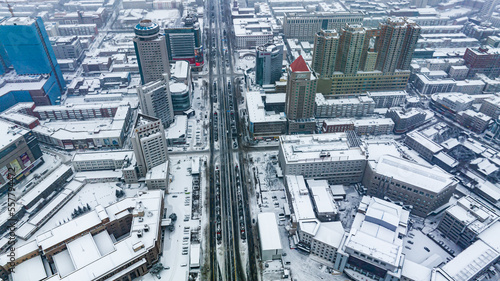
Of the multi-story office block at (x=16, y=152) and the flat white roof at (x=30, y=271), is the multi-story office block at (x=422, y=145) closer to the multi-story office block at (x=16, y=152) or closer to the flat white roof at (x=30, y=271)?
the flat white roof at (x=30, y=271)

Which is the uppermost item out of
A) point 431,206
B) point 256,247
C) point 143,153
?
point 143,153

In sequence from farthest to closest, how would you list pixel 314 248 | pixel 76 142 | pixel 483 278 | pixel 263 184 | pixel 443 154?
pixel 76 142
pixel 443 154
pixel 263 184
pixel 314 248
pixel 483 278

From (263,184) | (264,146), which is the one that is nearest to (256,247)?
(263,184)

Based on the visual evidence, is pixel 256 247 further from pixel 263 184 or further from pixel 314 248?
pixel 263 184

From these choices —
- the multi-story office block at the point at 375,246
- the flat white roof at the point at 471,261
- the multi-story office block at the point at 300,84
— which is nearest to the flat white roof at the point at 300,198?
the multi-story office block at the point at 375,246

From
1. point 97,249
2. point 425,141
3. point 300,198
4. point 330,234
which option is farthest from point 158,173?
point 425,141

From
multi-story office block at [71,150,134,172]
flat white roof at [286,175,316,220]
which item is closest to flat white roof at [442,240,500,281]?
flat white roof at [286,175,316,220]
